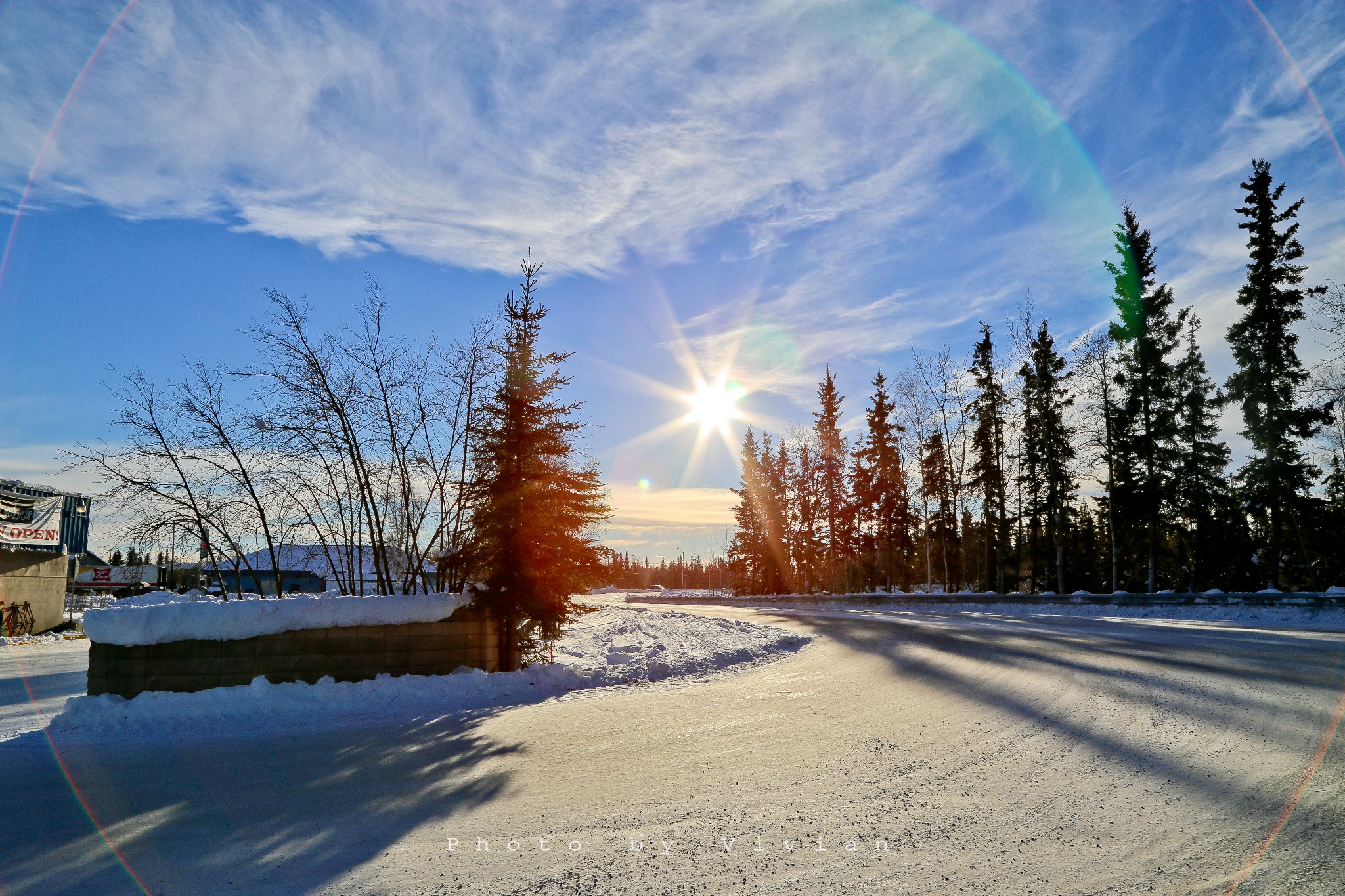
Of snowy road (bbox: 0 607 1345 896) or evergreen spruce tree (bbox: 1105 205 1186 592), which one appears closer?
snowy road (bbox: 0 607 1345 896)

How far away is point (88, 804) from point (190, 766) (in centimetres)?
113

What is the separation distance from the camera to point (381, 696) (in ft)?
32.5

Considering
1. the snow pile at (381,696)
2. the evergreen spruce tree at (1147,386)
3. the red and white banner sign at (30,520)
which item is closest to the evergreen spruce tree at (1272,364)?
the evergreen spruce tree at (1147,386)

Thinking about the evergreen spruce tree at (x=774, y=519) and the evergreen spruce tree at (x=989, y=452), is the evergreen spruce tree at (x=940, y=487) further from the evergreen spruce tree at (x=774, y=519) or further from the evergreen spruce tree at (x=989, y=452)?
the evergreen spruce tree at (x=774, y=519)

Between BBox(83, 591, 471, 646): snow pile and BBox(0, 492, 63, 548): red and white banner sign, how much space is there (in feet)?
65.4

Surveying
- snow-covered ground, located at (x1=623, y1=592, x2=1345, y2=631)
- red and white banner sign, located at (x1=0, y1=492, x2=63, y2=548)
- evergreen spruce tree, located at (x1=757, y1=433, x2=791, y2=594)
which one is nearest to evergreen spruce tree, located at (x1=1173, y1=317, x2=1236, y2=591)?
snow-covered ground, located at (x1=623, y1=592, x2=1345, y2=631)

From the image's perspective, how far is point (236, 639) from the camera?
32.1 feet

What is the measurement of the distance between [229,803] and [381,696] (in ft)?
14.1

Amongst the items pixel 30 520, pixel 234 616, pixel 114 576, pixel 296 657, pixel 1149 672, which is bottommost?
pixel 114 576

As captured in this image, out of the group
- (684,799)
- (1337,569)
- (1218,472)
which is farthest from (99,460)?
(1218,472)

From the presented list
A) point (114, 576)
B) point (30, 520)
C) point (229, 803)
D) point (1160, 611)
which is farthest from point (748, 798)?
point (114, 576)

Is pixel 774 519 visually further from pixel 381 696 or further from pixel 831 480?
pixel 381 696

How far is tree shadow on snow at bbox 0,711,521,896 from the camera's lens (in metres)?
4.41

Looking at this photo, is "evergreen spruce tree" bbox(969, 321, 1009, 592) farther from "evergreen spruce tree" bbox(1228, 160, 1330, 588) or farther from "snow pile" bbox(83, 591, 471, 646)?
"snow pile" bbox(83, 591, 471, 646)
